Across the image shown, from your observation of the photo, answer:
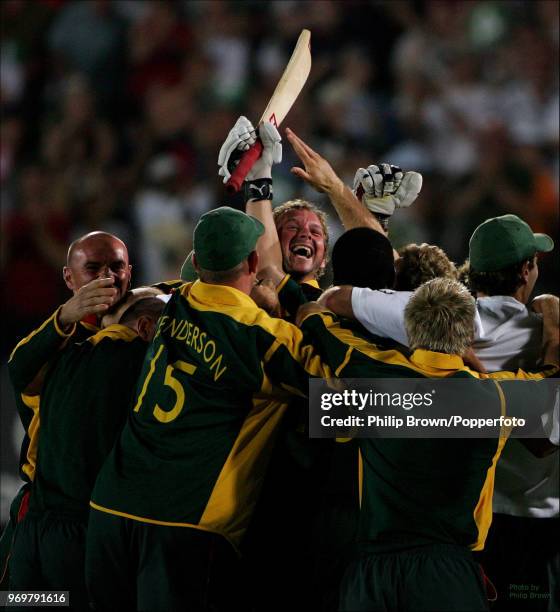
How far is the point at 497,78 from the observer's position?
6.87 metres

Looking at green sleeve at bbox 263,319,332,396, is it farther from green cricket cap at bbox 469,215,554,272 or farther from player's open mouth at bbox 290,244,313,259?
player's open mouth at bbox 290,244,313,259

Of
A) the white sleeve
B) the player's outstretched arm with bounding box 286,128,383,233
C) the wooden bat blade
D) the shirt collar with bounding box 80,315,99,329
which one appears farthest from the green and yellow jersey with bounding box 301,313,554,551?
the wooden bat blade

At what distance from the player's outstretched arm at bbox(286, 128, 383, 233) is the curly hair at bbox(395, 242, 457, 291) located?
0.23 metres

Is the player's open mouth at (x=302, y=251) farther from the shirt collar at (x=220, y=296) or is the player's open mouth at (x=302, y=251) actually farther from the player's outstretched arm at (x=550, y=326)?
the player's outstretched arm at (x=550, y=326)

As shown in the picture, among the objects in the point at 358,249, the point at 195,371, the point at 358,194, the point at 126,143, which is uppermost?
the point at 126,143

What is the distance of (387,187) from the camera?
371 cm

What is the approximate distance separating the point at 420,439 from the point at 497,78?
5.01m

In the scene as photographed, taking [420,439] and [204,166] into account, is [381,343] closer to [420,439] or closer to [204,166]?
[420,439]

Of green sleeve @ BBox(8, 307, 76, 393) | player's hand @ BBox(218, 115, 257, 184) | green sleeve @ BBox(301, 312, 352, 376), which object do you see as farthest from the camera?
player's hand @ BBox(218, 115, 257, 184)

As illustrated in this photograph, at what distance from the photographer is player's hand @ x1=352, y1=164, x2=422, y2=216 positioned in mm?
3699

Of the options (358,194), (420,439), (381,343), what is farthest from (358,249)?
(358,194)

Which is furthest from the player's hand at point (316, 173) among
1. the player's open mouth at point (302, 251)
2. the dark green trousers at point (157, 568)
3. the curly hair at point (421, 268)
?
the dark green trousers at point (157, 568)

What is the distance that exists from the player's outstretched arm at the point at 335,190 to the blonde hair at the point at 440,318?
85 centimetres

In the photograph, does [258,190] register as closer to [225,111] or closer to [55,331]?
[55,331]
